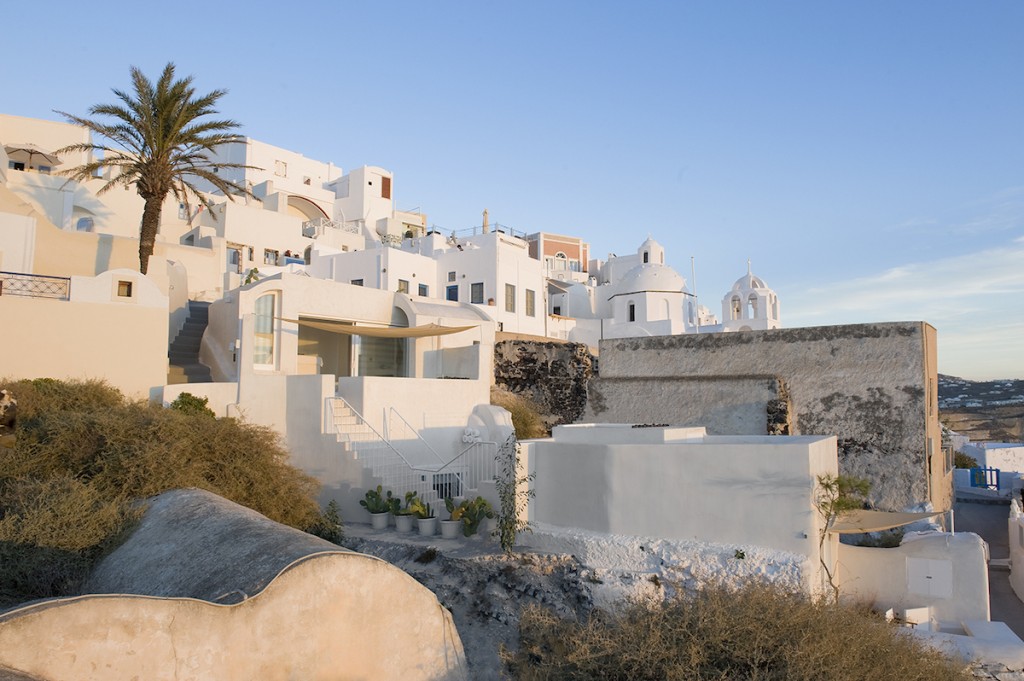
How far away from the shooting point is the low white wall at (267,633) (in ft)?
15.2

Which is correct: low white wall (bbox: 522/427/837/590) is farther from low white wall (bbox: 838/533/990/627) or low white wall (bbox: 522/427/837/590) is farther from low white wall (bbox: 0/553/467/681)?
low white wall (bbox: 0/553/467/681)

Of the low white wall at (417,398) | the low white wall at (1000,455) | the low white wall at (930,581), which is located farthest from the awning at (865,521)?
the low white wall at (1000,455)

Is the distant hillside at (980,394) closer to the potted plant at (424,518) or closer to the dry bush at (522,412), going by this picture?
the dry bush at (522,412)

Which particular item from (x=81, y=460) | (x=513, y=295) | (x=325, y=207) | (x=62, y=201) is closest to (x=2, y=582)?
(x=81, y=460)

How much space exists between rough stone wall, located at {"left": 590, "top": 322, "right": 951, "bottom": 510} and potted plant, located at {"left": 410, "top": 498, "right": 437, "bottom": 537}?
782cm

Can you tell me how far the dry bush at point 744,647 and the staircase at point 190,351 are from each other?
42.0 feet

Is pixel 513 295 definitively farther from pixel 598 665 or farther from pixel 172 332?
pixel 598 665

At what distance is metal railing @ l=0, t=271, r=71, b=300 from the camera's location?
13648 millimetres

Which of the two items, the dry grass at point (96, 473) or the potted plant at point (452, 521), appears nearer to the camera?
the dry grass at point (96, 473)

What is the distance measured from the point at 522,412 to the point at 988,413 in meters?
43.4

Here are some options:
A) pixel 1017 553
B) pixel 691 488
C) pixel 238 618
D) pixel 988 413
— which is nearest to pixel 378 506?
pixel 691 488

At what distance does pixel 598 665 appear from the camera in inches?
227

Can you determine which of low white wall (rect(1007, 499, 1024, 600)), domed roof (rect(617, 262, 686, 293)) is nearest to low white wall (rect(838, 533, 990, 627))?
low white wall (rect(1007, 499, 1024, 600))

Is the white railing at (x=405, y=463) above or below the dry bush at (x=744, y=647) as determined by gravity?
above
